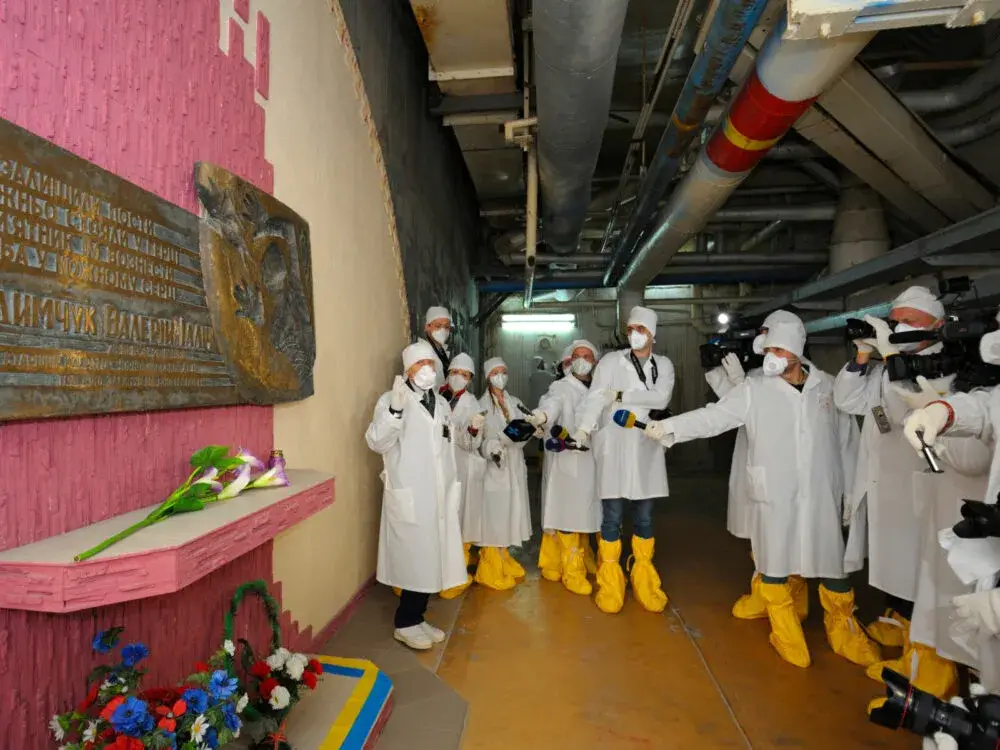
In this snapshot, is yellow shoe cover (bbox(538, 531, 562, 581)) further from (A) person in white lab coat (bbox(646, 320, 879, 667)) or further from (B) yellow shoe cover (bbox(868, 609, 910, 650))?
(B) yellow shoe cover (bbox(868, 609, 910, 650))

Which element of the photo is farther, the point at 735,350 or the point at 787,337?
the point at 735,350

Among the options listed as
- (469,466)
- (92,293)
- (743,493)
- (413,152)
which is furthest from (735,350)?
(92,293)

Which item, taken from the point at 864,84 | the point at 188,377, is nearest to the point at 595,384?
the point at 188,377

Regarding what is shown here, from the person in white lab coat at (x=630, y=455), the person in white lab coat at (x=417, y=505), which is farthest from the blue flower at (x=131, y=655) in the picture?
the person in white lab coat at (x=630, y=455)

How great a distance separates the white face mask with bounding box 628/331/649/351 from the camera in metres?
3.30

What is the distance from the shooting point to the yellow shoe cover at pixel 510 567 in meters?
3.59

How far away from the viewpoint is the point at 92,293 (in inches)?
45.1

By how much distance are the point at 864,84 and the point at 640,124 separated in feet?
4.56

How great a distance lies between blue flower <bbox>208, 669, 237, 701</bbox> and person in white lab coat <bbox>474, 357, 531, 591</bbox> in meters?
2.24

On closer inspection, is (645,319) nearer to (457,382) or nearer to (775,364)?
(775,364)

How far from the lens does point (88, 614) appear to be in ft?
3.96

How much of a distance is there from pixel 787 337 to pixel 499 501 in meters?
2.01

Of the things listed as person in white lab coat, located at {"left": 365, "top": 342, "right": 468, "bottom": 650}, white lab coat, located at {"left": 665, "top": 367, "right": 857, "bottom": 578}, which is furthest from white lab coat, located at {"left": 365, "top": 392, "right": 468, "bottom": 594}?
white lab coat, located at {"left": 665, "top": 367, "right": 857, "bottom": 578}

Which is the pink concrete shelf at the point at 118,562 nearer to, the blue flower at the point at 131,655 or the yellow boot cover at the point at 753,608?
the blue flower at the point at 131,655
